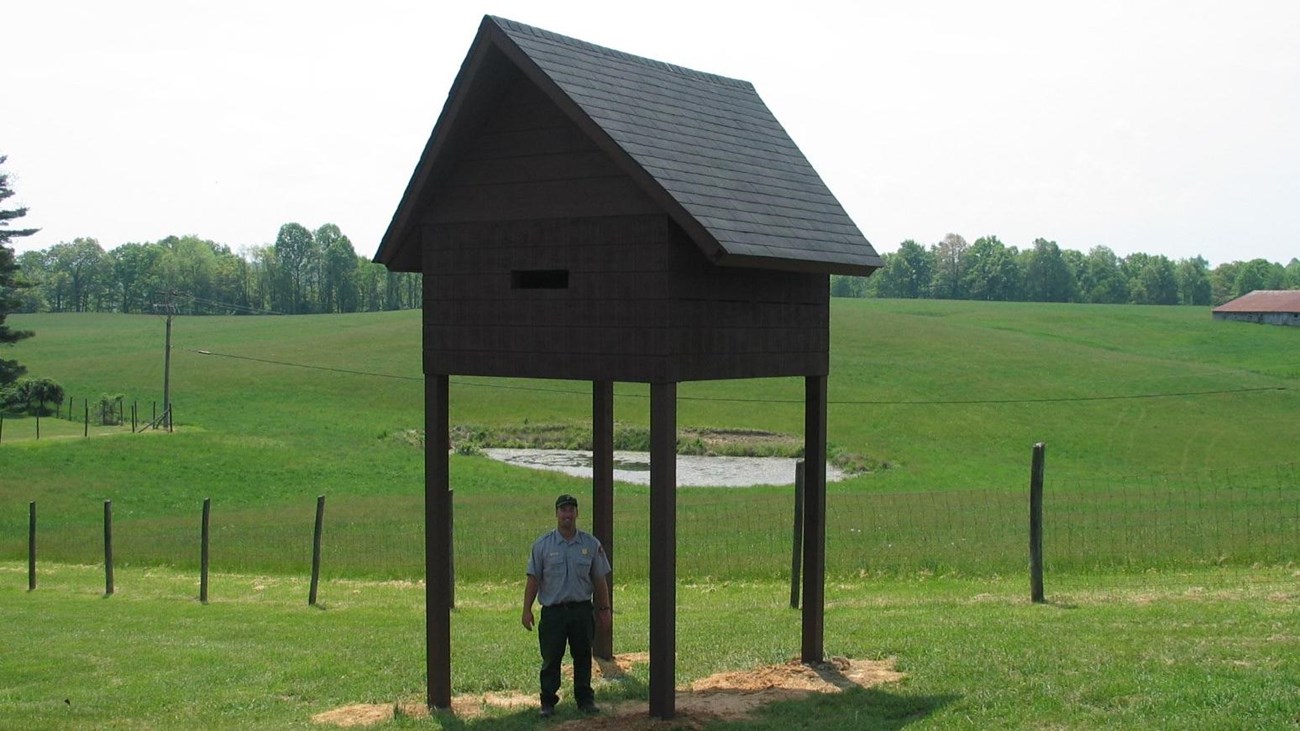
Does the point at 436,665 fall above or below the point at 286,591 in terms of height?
above

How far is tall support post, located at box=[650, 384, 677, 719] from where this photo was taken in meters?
10.4

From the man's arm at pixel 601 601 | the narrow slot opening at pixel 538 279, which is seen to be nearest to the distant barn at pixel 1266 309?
the narrow slot opening at pixel 538 279

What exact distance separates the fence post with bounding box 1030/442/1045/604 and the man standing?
810 centimetres

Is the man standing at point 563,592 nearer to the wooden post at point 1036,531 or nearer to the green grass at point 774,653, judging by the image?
the green grass at point 774,653

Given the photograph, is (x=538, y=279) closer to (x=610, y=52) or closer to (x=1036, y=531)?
(x=610, y=52)

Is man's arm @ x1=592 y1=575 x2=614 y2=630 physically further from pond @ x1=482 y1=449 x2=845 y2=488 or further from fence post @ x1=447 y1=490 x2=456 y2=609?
pond @ x1=482 y1=449 x2=845 y2=488

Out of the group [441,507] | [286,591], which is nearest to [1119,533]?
[286,591]

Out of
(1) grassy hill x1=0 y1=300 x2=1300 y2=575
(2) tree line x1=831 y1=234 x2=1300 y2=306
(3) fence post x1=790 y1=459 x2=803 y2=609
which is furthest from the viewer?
(2) tree line x1=831 y1=234 x2=1300 y2=306

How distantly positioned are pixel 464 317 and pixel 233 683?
4730 mm

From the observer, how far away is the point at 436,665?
11695 mm

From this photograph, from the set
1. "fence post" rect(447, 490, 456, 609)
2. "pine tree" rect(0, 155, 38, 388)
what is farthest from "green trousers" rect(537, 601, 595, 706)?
"pine tree" rect(0, 155, 38, 388)

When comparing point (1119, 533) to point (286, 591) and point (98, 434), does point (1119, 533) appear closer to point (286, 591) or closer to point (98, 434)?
point (286, 591)

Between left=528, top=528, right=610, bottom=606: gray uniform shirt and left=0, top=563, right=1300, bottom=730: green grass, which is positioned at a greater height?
left=528, top=528, right=610, bottom=606: gray uniform shirt

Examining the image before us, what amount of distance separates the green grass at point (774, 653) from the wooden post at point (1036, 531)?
0.84 ft
